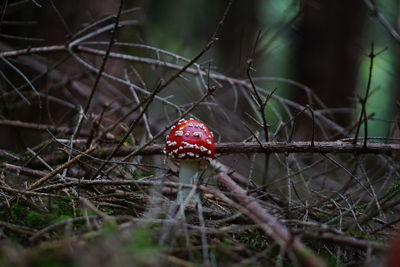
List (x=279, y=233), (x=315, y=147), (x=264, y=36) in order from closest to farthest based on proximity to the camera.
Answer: (x=279, y=233) → (x=315, y=147) → (x=264, y=36)

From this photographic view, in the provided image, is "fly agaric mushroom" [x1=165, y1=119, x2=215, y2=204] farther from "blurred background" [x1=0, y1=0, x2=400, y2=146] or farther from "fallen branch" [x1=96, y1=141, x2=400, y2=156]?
"blurred background" [x1=0, y1=0, x2=400, y2=146]

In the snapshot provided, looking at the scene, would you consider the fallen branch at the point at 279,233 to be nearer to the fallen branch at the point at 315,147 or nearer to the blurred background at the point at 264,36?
the fallen branch at the point at 315,147

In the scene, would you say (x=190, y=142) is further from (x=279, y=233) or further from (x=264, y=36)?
(x=264, y=36)

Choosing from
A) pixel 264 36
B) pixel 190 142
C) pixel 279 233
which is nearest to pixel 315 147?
pixel 190 142

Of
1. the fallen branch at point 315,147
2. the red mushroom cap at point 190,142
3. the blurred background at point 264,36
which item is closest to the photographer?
the fallen branch at point 315,147

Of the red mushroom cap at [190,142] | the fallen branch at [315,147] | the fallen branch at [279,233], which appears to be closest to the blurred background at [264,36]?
the fallen branch at [315,147]

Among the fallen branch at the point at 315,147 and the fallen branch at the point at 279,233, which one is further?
the fallen branch at the point at 315,147

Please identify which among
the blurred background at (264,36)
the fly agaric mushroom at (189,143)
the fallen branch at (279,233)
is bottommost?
the fallen branch at (279,233)

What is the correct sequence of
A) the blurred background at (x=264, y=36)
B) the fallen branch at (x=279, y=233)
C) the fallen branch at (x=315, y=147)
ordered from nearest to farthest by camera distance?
the fallen branch at (x=279, y=233) < the fallen branch at (x=315, y=147) < the blurred background at (x=264, y=36)

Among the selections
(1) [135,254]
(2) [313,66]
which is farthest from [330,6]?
(1) [135,254]
